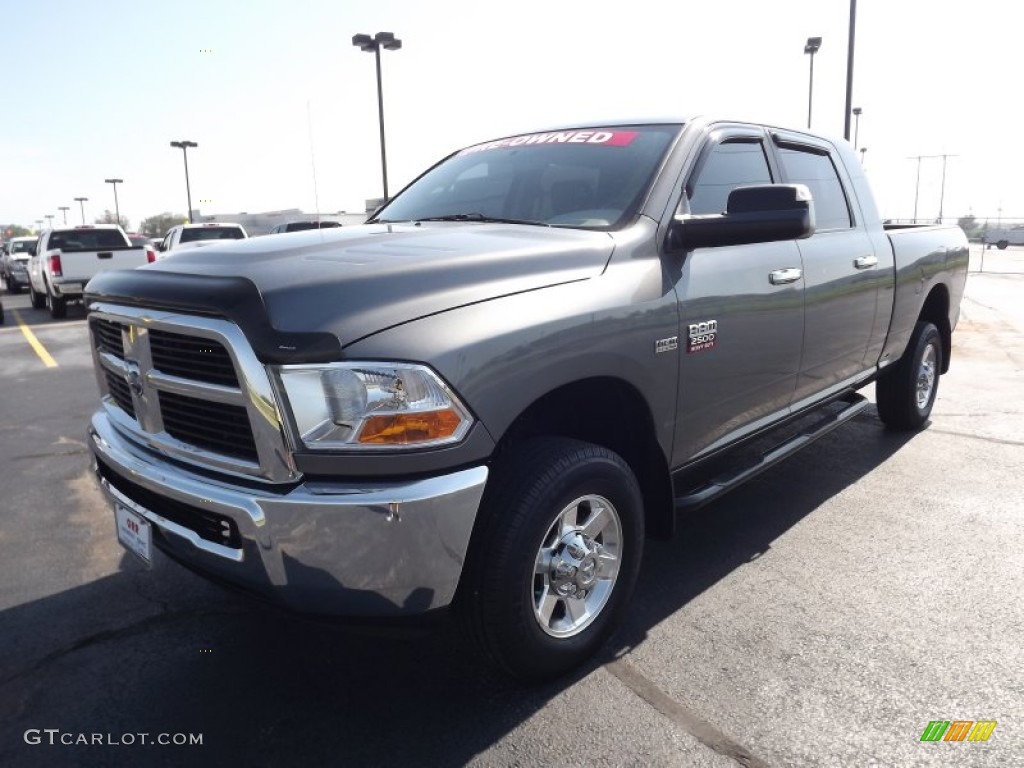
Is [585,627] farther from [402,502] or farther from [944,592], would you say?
[944,592]

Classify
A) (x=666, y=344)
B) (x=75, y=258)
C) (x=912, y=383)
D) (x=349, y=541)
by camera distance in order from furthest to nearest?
(x=75, y=258)
(x=912, y=383)
(x=666, y=344)
(x=349, y=541)

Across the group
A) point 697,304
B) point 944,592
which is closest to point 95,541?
point 697,304

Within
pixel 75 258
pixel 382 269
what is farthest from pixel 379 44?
pixel 382 269

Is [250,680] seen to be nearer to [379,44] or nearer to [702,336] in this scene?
[702,336]

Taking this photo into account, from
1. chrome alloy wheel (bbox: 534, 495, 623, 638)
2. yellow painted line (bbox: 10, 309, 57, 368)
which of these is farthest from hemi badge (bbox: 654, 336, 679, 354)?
yellow painted line (bbox: 10, 309, 57, 368)

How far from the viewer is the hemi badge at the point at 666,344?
283 cm

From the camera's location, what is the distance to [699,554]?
373 cm

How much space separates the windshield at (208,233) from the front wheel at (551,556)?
15566 mm

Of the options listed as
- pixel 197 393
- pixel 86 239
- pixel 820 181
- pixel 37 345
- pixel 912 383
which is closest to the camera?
pixel 197 393

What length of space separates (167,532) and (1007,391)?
7040mm

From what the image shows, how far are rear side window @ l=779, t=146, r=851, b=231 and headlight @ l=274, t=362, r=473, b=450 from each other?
2727 mm

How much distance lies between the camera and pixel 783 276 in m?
3.53

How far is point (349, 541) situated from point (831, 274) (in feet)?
9.55

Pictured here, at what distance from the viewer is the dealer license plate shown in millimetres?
2562
